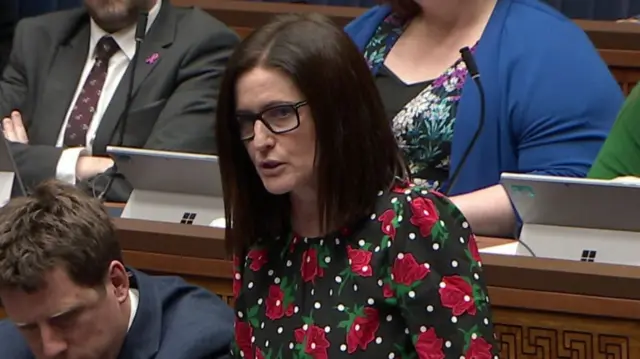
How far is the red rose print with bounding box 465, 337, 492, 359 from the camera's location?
127cm

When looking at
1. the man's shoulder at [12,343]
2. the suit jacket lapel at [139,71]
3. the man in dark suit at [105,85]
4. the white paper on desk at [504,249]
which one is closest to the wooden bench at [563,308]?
the white paper on desk at [504,249]

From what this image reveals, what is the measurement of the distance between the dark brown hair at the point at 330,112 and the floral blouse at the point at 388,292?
1.2 inches

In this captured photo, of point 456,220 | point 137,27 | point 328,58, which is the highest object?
point 328,58

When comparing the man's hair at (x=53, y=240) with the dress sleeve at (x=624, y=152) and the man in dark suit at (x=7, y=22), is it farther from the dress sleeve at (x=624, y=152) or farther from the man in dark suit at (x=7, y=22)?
the man in dark suit at (x=7, y=22)

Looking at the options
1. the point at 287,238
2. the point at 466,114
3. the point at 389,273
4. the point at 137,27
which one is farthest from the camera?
the point at 137,27

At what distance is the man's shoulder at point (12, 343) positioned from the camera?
1.54m

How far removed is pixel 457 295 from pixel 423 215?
3.5 inches

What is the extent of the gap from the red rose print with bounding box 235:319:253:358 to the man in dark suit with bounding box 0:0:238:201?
3.48 feet

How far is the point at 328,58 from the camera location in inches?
A: 51.6

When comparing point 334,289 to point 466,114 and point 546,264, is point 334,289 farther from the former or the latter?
point 466,114

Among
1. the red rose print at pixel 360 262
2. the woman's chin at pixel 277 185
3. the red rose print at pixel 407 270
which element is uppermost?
the woman's chin at pixel 277 185

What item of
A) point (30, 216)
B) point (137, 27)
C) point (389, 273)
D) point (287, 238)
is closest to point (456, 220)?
point (389, 273)

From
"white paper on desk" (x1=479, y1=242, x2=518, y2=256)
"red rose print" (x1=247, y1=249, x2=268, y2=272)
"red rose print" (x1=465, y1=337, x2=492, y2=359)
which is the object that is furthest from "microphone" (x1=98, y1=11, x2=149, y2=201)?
"red rose print" (x1=465, y1=337, x2=492, y2=359)

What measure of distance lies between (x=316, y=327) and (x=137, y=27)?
1.40 meters
